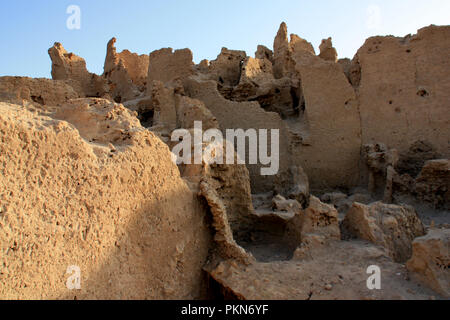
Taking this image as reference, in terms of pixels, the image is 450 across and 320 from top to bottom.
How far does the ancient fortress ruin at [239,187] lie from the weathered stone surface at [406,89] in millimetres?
27

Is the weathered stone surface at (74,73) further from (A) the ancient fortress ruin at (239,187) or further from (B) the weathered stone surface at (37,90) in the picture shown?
(B) the weathered stone surface at (37,90)

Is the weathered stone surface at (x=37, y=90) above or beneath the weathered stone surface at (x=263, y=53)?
beneath

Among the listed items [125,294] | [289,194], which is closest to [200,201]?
[125,294]

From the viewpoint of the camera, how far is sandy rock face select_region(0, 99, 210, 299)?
2139mm

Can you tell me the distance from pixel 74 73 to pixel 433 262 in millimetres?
10374

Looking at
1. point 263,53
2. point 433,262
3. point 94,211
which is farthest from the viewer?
point 263,53

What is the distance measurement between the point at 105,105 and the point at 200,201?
1.49m

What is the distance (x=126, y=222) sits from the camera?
9.64ft

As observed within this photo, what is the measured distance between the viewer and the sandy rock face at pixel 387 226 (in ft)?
13.4

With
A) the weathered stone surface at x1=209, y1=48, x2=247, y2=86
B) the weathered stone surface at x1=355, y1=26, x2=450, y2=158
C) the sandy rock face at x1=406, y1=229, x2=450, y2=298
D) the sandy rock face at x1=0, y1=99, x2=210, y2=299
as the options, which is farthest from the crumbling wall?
the sandy rock face at x1=406, y1=229, x2=450, y2=298

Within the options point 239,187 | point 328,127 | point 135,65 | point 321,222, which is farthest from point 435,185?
point 135,65

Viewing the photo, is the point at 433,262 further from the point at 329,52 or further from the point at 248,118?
the point at 329,52

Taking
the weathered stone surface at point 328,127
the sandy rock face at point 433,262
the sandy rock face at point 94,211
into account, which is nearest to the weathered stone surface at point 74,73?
the weathered stone surface at point 328,127

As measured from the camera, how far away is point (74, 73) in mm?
10383
